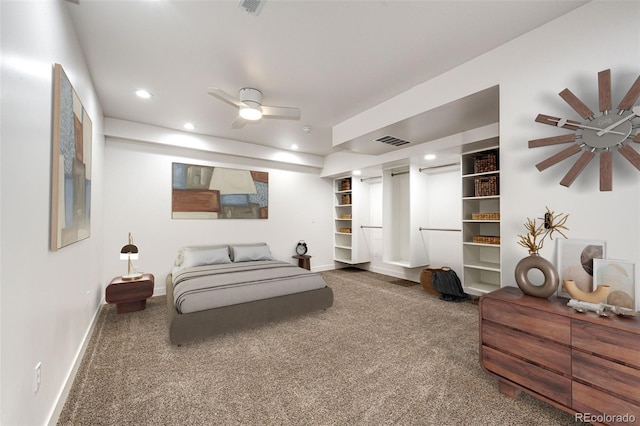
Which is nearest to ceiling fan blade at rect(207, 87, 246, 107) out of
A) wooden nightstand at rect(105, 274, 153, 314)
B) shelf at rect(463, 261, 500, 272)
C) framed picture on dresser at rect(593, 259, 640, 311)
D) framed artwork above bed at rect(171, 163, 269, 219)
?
framed artwork above bed at rect(171, 163, 269, 219)

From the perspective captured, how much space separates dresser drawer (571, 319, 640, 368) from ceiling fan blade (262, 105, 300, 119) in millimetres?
2893

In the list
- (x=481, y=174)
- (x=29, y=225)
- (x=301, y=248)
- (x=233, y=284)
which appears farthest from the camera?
(x=301, y=248)

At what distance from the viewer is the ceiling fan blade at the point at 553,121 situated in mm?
1832

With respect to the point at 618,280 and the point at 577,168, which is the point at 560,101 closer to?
the point at 577,168

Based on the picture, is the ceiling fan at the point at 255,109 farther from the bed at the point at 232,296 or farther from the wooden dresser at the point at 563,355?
the wooden dresser at the point at 563,355

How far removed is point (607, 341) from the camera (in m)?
1.46

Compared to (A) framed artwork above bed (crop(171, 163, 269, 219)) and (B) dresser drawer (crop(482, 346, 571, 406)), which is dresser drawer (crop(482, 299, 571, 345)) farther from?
(A) framed artwork above bed (crop(171, 163, 269, 219))

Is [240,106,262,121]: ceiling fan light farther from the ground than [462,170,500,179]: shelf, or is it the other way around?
[240,106,262,121]: ceiling fan light

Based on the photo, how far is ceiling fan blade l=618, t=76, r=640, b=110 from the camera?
1610 mm

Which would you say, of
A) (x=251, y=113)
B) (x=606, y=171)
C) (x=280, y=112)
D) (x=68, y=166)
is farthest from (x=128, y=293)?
(x=606, y=171)

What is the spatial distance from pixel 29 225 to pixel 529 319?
294 centimetres

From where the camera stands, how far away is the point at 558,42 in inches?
78.2

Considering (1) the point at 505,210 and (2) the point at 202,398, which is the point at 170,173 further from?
(1) the point at 505,210

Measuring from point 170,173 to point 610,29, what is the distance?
5370 millimetres
